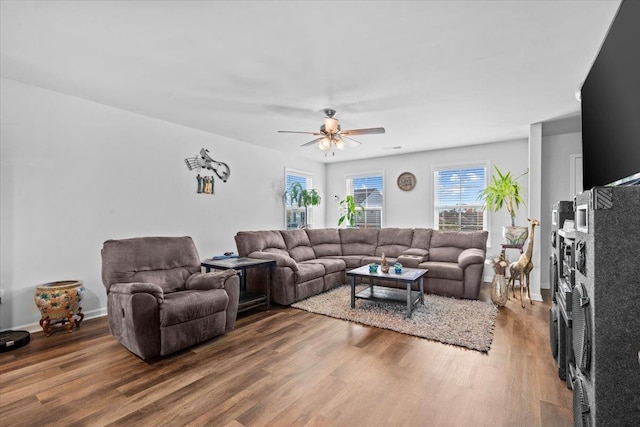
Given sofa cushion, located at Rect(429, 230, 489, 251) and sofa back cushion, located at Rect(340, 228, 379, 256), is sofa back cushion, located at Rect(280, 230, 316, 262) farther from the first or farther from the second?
sofa cushion, located at Rect(429, 230, 489, 251)

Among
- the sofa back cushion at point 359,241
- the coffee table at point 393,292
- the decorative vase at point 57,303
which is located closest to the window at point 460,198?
the sofa back cushion at point 359,241

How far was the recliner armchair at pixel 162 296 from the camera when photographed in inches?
99.7

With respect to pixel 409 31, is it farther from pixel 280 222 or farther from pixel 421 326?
pixel 280 222

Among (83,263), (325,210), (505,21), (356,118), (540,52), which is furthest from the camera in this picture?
(325,210)

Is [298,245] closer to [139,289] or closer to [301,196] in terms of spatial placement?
[301,196]

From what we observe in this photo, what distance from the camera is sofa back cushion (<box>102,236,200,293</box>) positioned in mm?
2957

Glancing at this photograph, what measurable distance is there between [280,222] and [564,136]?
510cm

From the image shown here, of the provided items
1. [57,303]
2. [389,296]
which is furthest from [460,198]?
[57,303]

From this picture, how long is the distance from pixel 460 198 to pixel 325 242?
2.79 m

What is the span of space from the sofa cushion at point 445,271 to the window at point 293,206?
293cm

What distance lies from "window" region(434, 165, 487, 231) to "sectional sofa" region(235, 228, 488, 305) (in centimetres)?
69

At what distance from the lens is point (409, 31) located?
7.35 feet

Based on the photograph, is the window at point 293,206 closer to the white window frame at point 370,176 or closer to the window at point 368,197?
the white window frame at point 370,176

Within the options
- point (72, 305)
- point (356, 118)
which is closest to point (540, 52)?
point (356, 118)
